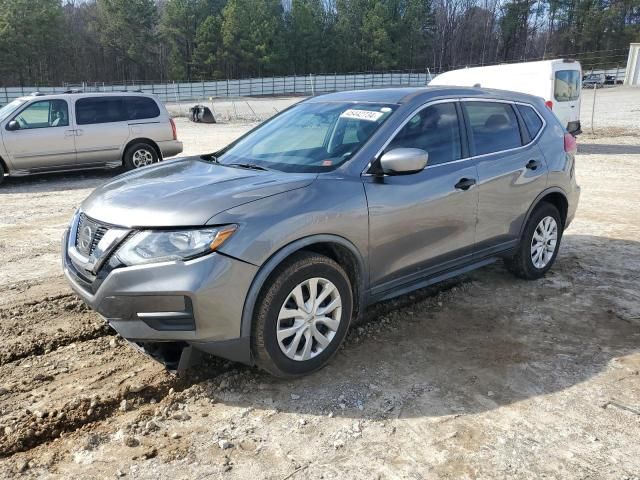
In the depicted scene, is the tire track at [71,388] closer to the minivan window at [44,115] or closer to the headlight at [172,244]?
the headlight at [172,244]

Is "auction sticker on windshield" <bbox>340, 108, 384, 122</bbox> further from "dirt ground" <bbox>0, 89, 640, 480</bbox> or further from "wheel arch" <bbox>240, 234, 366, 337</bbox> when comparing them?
"dirt ground" <bbox>0, 89, 640, 480</bbox>

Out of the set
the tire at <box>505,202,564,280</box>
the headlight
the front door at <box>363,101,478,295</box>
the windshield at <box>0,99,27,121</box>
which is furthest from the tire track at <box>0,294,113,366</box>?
the windshield at <box>0,99,27,121</box>

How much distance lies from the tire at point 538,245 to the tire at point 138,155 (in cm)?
851

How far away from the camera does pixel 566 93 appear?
575 inches

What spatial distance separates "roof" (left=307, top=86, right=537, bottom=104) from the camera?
4.13 m

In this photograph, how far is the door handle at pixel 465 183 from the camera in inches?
164

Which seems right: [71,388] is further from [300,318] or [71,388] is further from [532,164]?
[532,164]

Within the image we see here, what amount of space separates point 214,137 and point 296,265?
16.8 m

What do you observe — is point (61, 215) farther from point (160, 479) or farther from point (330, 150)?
point (160, 479)

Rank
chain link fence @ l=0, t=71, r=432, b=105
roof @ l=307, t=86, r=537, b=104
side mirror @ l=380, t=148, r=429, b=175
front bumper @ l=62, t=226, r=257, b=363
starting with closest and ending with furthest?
front bumper @ l=62, t=226, r=257, b=363 < side mirror @ l=380, t=148, r=429, b=175 < roof @ l=307, t=86, r=537, b=104 < chain link fence @ l=0, t=71, r=432, b=105

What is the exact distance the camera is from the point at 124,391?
129 inches

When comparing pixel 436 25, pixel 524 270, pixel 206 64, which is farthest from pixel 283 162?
pixel 436 25

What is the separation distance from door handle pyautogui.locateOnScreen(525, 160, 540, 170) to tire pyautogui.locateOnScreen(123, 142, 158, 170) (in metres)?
8.55

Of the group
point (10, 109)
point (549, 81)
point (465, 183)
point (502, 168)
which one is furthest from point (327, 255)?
point (549, 81)
